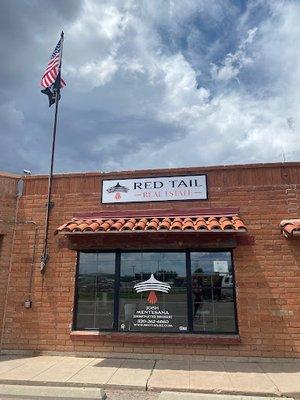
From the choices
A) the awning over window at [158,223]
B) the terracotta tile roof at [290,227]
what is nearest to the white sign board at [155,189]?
the awning over window at [158,223]

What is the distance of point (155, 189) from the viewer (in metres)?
9.16

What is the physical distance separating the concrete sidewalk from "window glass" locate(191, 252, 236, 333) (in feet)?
2.67

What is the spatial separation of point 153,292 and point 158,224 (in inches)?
65.1

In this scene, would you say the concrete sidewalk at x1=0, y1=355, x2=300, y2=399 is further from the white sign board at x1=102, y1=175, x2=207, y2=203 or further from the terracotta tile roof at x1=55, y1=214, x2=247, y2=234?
the white sign board at x1=102, y1=175, x2=207, y2=203

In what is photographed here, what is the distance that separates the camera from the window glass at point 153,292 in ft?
27.4

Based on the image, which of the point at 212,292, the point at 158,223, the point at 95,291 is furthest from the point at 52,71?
the point at 212,292

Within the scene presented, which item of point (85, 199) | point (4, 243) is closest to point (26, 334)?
point (4, 243)

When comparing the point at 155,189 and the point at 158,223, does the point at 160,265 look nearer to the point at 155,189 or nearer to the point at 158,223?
the point at 158,223

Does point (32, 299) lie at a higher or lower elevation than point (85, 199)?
lower

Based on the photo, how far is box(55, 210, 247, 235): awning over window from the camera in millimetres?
7750

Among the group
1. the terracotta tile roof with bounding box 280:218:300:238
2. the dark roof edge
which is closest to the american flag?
the dark roof edge

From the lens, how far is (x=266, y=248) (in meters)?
8.35

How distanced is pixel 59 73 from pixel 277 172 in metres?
6.60

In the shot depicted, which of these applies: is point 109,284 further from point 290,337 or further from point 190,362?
point 290,337
